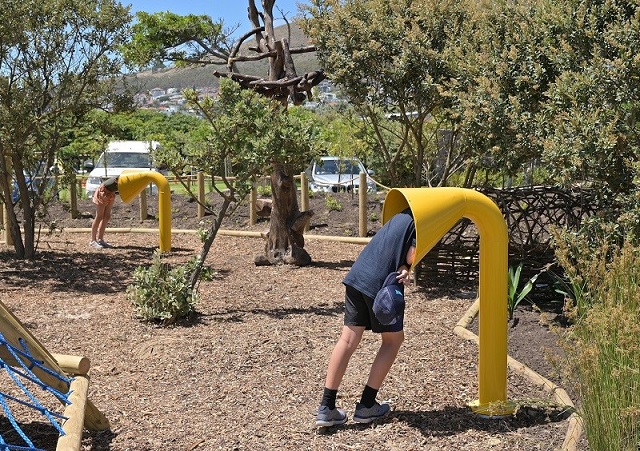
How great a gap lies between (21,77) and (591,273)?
8.20 meters

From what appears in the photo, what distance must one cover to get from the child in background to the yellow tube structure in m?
0.59

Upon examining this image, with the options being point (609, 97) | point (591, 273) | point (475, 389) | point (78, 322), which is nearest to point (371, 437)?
point (475, 389)

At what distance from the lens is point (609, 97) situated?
5500 mm

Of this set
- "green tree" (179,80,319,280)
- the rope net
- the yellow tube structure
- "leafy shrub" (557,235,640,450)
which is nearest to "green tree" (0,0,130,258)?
the yellow tube structure

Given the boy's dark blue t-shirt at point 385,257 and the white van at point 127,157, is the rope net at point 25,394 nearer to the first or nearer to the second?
the boy's dark blue t-shirt at point 385,257

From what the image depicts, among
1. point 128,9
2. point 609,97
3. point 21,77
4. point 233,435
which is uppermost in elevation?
point 128,9

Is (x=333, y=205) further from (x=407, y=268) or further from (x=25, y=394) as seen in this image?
(x=25, y=394)

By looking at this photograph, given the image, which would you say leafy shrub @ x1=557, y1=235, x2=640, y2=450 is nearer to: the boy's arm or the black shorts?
the boy's arm

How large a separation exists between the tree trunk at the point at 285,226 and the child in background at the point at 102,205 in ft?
9.43

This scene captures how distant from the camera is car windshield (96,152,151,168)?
68.0 ft

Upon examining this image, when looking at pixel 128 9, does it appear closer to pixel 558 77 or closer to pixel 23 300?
pixel 23 300

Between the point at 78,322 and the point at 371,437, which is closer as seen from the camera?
the point at 371,437

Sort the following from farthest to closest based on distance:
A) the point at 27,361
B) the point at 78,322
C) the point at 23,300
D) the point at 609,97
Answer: the point at 23,300, the point at 78,322, the point at 609,97, the point at 27,361

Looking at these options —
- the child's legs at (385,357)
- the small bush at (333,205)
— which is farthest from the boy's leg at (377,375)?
the small bush at (333,205)
